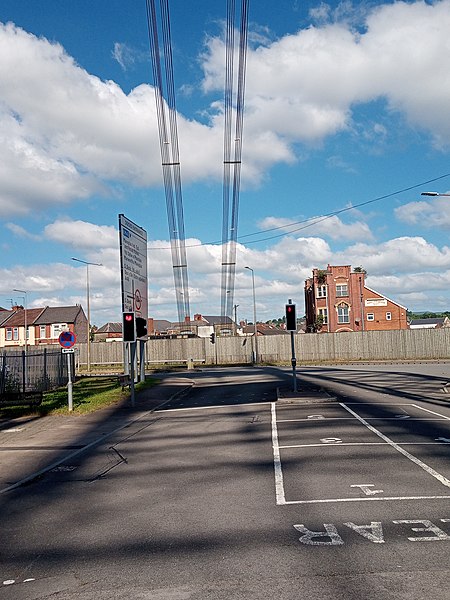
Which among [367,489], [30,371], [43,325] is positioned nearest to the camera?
[367,489]

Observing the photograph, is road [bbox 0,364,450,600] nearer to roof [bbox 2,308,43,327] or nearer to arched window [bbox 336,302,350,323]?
arched window [bbox 336,302,350,323]

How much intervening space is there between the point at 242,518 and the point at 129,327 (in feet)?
56.3

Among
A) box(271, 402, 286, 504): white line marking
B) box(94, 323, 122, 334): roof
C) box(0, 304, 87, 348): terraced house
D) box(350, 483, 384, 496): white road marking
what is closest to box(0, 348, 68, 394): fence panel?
box(271, 402, 286, 504): white line marking

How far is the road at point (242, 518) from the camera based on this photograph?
5.78m

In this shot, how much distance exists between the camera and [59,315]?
326 feet

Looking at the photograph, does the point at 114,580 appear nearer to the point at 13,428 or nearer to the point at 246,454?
the point at 246,454

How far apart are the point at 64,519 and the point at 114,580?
271 centimetres

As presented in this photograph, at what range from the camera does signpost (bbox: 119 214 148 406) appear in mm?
30797

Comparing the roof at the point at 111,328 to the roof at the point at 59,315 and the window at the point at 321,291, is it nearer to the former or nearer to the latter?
the roof at the point at 59,315

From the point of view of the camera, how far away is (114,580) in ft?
19.6

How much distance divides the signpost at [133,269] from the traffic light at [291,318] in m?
6.66

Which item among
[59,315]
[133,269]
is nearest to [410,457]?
[133,269]

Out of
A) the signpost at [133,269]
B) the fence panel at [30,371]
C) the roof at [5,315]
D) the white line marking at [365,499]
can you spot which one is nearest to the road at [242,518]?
the white line marking at [365,499]

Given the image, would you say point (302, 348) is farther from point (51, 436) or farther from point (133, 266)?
point (51, 436)
